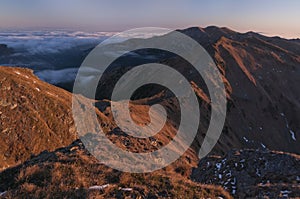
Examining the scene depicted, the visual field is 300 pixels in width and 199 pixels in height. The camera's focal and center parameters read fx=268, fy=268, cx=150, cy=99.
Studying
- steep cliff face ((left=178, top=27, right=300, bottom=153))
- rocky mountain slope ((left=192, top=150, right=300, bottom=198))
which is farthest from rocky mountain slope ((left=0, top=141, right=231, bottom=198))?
steep cliff face ((left=178, top=27, right=300, bottom=153))

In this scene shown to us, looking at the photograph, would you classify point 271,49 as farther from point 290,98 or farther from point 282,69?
point 290,98

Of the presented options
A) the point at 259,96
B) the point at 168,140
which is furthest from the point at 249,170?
the point at 259,96

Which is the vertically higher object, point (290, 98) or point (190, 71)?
point (190, 71)

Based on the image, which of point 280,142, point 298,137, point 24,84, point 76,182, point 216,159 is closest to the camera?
point 76,182

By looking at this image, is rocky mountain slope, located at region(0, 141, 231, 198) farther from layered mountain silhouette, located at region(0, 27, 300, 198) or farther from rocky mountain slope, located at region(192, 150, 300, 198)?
rocky mountain slope, located at region(192, 150, 300, 198)

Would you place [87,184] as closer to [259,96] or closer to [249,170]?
[249,170]

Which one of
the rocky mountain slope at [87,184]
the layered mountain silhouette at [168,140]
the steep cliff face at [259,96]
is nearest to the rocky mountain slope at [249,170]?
the layered mountain silhouette at [168,140]

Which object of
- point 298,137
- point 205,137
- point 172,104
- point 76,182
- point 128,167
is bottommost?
point 298,137

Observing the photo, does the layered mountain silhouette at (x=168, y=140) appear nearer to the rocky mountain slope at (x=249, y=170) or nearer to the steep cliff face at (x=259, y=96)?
the rocky mountain slope at (x=249, y=170)

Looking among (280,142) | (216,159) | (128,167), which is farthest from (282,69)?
(128,167)
